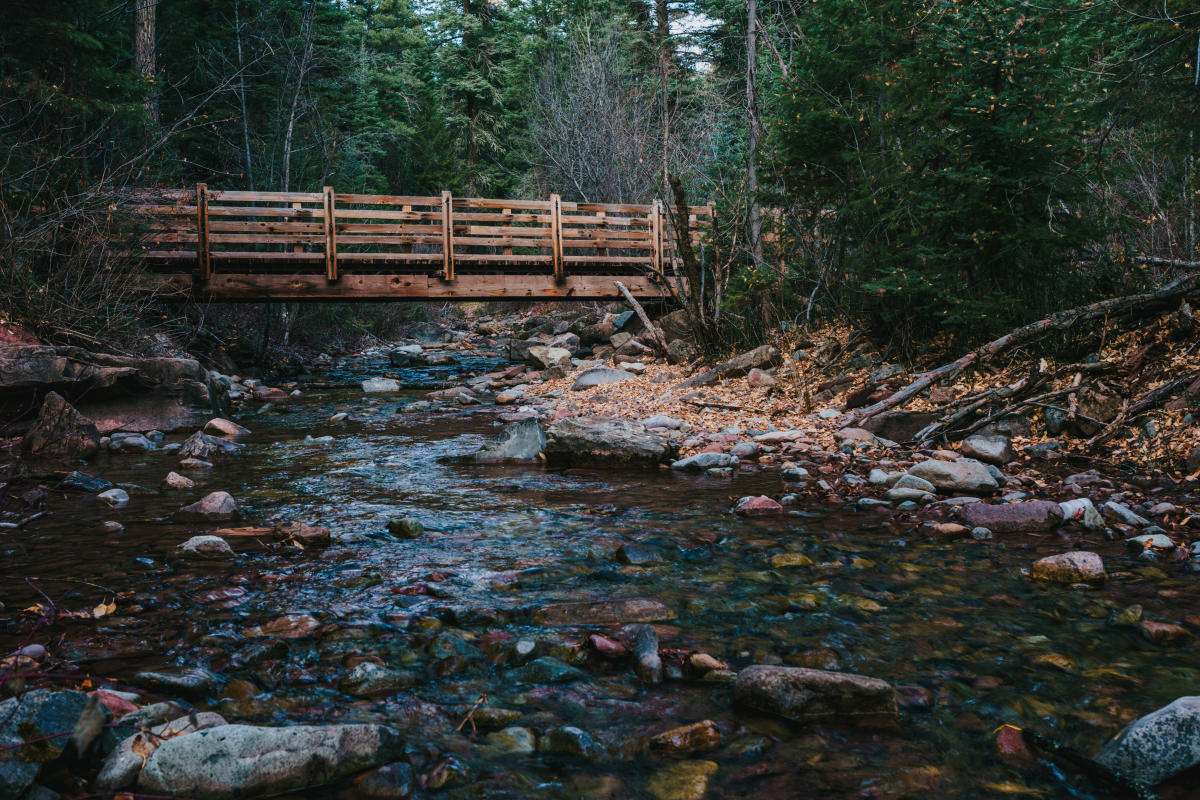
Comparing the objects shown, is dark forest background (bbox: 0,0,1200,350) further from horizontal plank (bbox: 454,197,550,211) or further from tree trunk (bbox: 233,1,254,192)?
horizontal plank (bbox: 454,197,550,211)

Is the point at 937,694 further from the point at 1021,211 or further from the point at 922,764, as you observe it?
the point at 1021,211

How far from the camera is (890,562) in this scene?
375 cm

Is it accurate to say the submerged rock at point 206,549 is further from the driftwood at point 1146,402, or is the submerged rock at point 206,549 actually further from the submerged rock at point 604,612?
the driftwood at point 1146,402

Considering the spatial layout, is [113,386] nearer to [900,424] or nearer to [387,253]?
[387,253]

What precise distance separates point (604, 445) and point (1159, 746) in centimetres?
467

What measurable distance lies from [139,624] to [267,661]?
0.73m

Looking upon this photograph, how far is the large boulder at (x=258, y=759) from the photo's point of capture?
187cm

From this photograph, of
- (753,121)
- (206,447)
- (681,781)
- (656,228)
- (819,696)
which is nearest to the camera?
(681,781)

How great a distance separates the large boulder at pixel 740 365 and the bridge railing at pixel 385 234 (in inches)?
96.5

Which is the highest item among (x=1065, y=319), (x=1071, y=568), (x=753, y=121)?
(x=753, y=121)

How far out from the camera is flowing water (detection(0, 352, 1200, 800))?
2143mm

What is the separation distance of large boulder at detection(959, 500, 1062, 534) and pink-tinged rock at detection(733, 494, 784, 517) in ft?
3.62

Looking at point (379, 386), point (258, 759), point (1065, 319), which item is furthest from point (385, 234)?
point (258, 759)

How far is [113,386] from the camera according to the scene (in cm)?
775
